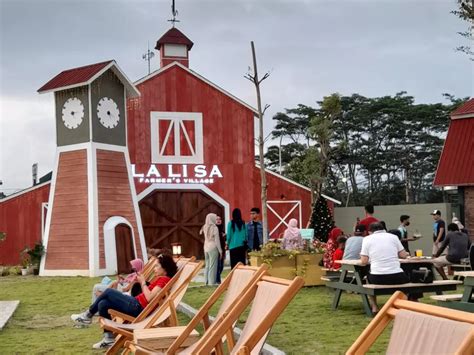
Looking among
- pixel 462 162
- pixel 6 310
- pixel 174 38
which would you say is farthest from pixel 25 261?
pixel 462 162

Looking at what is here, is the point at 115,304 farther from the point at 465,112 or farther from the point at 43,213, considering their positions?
the point at 465,112

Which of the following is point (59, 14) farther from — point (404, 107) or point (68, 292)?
point (404, 107)

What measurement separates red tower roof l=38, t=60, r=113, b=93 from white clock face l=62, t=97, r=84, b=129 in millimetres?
514

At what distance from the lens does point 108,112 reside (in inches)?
798

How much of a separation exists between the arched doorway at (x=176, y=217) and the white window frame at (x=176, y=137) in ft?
3.53

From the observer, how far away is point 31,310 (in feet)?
36.2

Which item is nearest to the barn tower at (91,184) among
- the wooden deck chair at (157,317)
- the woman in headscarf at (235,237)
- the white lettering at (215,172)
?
the white lettering at (215,172)

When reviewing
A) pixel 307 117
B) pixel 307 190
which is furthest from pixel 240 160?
pixel 307 117

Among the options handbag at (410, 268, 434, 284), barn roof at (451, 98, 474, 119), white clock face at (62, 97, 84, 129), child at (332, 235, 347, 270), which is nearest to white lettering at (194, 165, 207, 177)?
white clock face at (62, 97, 84, 129)

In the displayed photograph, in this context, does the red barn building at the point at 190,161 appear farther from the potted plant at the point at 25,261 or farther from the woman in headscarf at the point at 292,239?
the woman in headscarf at the point at 292,239

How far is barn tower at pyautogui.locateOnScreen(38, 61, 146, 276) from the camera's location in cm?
1927

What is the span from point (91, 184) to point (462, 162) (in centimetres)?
1120

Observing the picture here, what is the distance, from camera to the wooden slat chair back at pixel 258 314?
412 cm

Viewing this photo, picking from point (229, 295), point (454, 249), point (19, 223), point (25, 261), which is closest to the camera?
point (229, 295)
